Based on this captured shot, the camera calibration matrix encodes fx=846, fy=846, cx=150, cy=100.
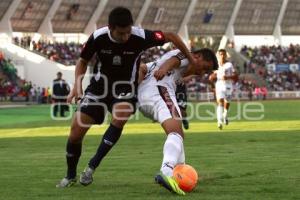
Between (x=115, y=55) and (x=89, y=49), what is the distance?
0.36 metres

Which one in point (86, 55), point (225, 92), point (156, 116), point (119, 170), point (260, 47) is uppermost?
point (86, 55)

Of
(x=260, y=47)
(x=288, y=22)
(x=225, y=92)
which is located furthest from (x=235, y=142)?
(x=288, y=22)

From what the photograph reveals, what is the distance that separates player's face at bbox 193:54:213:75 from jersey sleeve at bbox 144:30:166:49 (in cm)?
49

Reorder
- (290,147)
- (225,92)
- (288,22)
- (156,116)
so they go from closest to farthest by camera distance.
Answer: (156,116) < (290,147) < (225,92) < (288,22)

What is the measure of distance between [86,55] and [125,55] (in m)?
0.54

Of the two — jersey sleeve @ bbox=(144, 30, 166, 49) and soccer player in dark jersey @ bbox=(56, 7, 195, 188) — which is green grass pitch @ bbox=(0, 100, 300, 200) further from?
jersey sleeve @ bbox=(144, 30, 166, 49)

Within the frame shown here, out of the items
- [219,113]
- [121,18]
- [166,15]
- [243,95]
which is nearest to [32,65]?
[243,95]

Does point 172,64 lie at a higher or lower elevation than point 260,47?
higher

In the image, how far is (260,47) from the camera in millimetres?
101750

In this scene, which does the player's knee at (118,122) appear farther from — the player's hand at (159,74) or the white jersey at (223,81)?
the white jersey at (223,81)

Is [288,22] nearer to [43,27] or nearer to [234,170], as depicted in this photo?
[43,27]

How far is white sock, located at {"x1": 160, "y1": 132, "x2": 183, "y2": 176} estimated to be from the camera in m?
9.91

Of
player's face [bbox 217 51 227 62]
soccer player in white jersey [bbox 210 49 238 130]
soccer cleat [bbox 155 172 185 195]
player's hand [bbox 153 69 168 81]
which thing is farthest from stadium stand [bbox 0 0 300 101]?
soccer cleat [bbox 155 172 185 195]

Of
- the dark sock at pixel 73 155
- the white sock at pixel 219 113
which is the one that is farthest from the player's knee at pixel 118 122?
the white sock at pixel 219 113
